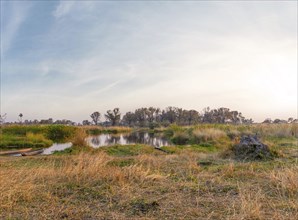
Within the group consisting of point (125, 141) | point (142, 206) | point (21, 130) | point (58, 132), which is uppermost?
point (21, 130)

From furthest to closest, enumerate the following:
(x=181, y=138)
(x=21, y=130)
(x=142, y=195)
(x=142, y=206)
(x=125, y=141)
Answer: (x=125, y=141) < (x=21, y=130) < (x=181, y=138) < (x=142, y=195) < (x=142, y=206)

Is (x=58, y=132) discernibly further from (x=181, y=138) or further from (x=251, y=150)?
(x=251, y=150)

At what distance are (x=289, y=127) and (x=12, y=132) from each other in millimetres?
17896

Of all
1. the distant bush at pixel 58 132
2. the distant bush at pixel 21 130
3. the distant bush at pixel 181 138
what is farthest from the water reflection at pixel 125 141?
the distant bush at pixel 21 130

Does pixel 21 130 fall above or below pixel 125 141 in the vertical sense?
above

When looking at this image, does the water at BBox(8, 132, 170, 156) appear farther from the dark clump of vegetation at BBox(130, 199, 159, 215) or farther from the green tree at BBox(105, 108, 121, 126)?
the green tree at BBox(105, 108, 121, 126)

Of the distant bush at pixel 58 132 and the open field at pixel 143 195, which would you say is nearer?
the open field at pixel 143 195

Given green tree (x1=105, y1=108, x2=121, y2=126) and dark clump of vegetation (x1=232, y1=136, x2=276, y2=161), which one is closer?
dark clump of vegetation (x1=232, y1=136, x2=276, y2=161)

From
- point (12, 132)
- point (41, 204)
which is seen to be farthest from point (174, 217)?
point (12, 132)

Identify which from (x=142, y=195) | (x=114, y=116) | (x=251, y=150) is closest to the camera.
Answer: (x=142, y=195)

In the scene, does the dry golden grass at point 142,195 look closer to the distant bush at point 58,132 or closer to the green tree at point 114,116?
the distant bush at point 58,132

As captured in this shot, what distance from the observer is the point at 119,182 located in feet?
12.5

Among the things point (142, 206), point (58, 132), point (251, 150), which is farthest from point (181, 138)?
point (142, 206)

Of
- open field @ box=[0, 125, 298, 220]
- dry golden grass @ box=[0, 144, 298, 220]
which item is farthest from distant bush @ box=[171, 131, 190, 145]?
dry golden grass @ box=[0, 144, 298, 220]
